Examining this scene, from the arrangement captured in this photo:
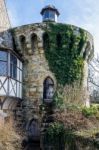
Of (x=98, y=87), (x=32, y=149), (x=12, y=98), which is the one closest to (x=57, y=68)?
(x=12, y=98)

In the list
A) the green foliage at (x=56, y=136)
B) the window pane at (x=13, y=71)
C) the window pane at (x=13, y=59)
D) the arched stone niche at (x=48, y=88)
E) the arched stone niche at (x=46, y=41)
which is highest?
the arched stone niche at (x=46, y=41)

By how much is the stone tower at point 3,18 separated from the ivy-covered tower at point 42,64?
2.08ft

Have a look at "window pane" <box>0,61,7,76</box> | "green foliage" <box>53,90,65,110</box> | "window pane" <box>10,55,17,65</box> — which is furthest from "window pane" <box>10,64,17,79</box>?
"green foliage" <box>53,90,65,110</box>

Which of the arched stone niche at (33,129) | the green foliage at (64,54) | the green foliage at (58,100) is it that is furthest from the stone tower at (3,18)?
the arched stone niche at (33,129)

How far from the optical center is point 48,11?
76.1 feet

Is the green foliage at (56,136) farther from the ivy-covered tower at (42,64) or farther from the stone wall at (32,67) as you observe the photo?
the stone wall at (32,67)

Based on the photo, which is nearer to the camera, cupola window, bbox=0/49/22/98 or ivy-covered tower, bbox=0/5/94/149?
cupola window, bbox=0/49/22/98

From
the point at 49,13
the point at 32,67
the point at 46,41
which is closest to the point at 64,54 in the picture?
the point at 46,41

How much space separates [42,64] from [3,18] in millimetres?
3934

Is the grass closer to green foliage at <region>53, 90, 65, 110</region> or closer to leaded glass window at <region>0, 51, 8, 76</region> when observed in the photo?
leaded glass window at <region>0, 51, 8, 76</region>

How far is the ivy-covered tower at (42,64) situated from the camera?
20.7m

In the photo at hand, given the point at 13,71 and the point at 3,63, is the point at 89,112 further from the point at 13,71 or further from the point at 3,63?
the point at 3,63

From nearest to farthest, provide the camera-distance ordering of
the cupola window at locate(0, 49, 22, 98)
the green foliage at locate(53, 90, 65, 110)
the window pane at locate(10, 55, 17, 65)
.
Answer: the cupola window at locate(0, 49, 22, 98) → the window pane at locate(10, 55, 17, 65) → the green foliage at locate(53, 90, 65, 110)

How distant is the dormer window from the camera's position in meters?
23.1
